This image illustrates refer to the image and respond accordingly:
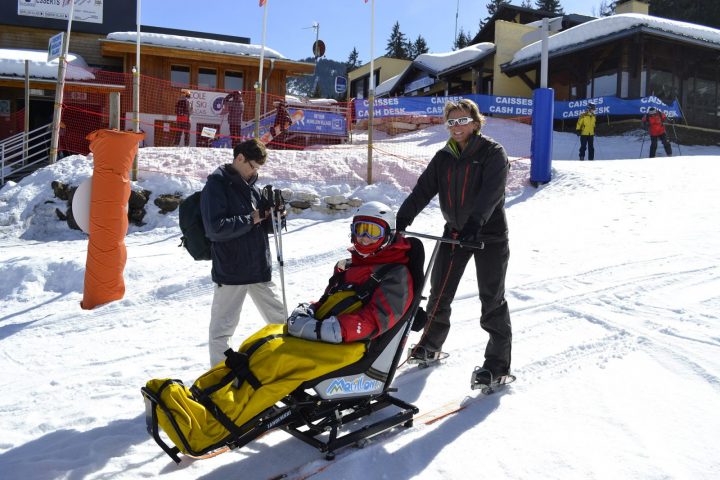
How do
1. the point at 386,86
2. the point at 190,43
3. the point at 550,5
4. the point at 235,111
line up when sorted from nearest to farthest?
the point at 235,111, the point at 190,43, the point at 386,86, the point at 550,5

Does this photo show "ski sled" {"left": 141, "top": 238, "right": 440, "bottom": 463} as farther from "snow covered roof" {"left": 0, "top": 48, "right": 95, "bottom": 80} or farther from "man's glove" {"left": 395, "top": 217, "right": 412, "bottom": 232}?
"snow covered roof" {"left": 0, "top": 48, "right": 95, "bottom": 80}

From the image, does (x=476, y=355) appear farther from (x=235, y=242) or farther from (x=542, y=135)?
(x=542, y=135)

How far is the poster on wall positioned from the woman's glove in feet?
74.5

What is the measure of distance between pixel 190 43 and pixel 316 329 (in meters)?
18.9

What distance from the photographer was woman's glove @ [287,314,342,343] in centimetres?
295

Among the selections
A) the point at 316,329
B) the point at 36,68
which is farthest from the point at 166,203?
the point at 36,68

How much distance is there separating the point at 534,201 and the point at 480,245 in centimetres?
760

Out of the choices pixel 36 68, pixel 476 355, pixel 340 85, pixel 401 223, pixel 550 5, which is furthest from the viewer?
pixel 550 5

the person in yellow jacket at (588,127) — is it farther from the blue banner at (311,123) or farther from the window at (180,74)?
the window at (180,74)

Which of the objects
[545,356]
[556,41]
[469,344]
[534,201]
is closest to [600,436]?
[545,356]

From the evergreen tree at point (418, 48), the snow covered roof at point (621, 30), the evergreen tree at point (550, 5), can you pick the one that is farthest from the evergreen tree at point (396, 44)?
the snow covered roof at point (621, 30)

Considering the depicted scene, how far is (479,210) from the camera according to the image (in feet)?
11.9

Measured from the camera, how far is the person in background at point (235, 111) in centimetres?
1569

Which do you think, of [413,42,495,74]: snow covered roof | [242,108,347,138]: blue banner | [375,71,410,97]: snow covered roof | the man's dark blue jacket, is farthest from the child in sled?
[375,71,410,97]: snow covered roof
